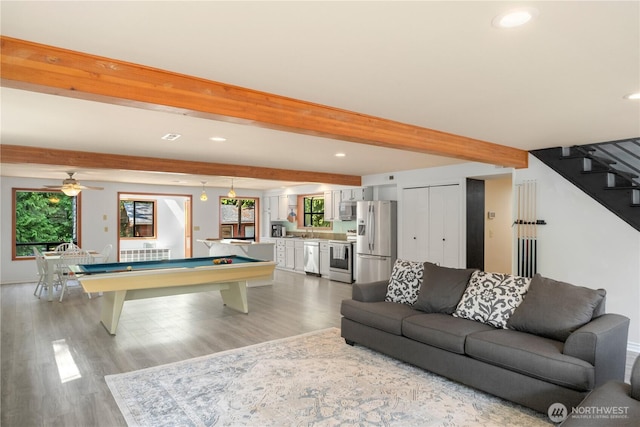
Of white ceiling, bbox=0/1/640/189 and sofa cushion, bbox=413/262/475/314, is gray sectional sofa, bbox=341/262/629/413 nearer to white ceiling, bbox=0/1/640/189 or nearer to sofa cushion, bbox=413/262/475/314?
sofa cushion, bbox=413/262/475/314

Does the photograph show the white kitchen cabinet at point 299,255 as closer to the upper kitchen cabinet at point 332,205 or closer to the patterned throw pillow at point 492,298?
the upper kitchen cabinet at point 332,205

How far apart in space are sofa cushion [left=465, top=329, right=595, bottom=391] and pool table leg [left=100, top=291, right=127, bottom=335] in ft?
12.8

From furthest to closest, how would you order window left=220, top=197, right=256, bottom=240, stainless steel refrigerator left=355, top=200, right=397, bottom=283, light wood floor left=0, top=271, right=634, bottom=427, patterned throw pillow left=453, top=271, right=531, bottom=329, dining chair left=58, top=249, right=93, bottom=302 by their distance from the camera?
window left=220, top=197, right=256, bottom=240 → stainless steel refrigerator left=355, top=200, right=397, bottom=283 → dining chair left=58, top=249, right=93, bottom=302 → patterned throw pillow left=453, top=271, right=531, bottom=329 → light wood floor left=0, top=271, right=634, bottom=427

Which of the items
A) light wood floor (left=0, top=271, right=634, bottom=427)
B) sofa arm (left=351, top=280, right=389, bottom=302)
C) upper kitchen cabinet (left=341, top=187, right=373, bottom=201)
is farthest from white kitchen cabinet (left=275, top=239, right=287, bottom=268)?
sofa arm (left=351, top=280, right=389, bottom=302)

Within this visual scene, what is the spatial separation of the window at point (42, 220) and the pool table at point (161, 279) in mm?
4808

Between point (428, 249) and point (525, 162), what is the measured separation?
96.3 inches

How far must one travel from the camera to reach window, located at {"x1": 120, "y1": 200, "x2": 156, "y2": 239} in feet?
37.3

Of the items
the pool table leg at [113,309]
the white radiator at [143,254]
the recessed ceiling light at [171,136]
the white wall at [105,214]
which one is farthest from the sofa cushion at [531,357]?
the white radiator at [143,254]

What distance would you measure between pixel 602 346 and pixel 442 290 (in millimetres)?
1433

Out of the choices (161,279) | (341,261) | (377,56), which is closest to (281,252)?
(341,261)

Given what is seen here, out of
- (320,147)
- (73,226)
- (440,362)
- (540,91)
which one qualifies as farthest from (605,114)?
(73,226)

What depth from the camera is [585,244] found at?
479cm

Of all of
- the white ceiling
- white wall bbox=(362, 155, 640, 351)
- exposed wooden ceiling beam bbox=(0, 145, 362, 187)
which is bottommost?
white wall bbox=(362, 155, 640, 351)

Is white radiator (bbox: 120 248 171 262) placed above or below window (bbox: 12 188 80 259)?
below
